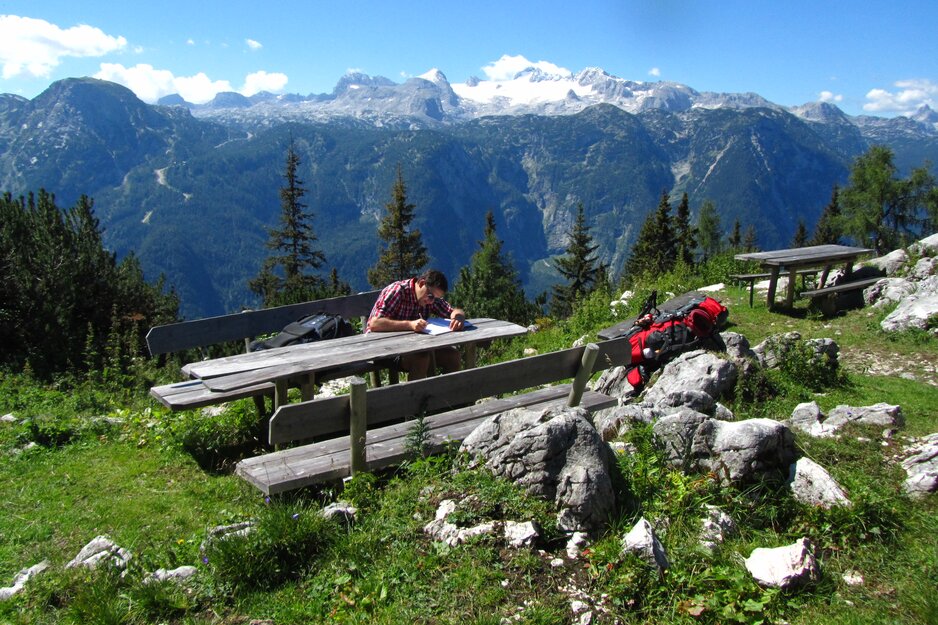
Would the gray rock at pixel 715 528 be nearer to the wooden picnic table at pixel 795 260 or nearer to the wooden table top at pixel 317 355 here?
the wooden table top at pixel 317 355

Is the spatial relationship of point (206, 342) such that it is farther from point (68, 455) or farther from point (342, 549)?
point (342, 549)

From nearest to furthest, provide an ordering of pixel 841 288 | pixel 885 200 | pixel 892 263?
pixel 841 288, pixel 892 263, pixel 885 200

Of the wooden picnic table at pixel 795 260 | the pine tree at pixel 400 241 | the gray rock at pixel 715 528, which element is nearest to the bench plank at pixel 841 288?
the wooden picnic table at pixel 795 260

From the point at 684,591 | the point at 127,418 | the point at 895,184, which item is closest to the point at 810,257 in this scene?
the point at 684,591

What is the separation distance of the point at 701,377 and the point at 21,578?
20.5 feet

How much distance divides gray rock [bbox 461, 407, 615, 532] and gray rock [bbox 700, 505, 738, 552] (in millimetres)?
573

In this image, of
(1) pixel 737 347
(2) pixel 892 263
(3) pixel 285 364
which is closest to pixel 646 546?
(3) pixel 285 364

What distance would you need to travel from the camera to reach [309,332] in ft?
24.7

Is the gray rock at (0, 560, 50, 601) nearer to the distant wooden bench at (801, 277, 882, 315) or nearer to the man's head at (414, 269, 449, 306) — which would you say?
the man's head at (414, 269, 449, 306)

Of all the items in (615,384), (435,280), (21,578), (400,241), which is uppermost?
(435,280)

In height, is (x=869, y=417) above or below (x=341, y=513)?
below

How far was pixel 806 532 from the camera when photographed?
13.5ft

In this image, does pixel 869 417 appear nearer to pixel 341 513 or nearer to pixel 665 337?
pixel 665 337

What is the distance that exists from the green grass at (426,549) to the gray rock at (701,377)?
1427 millimetres
